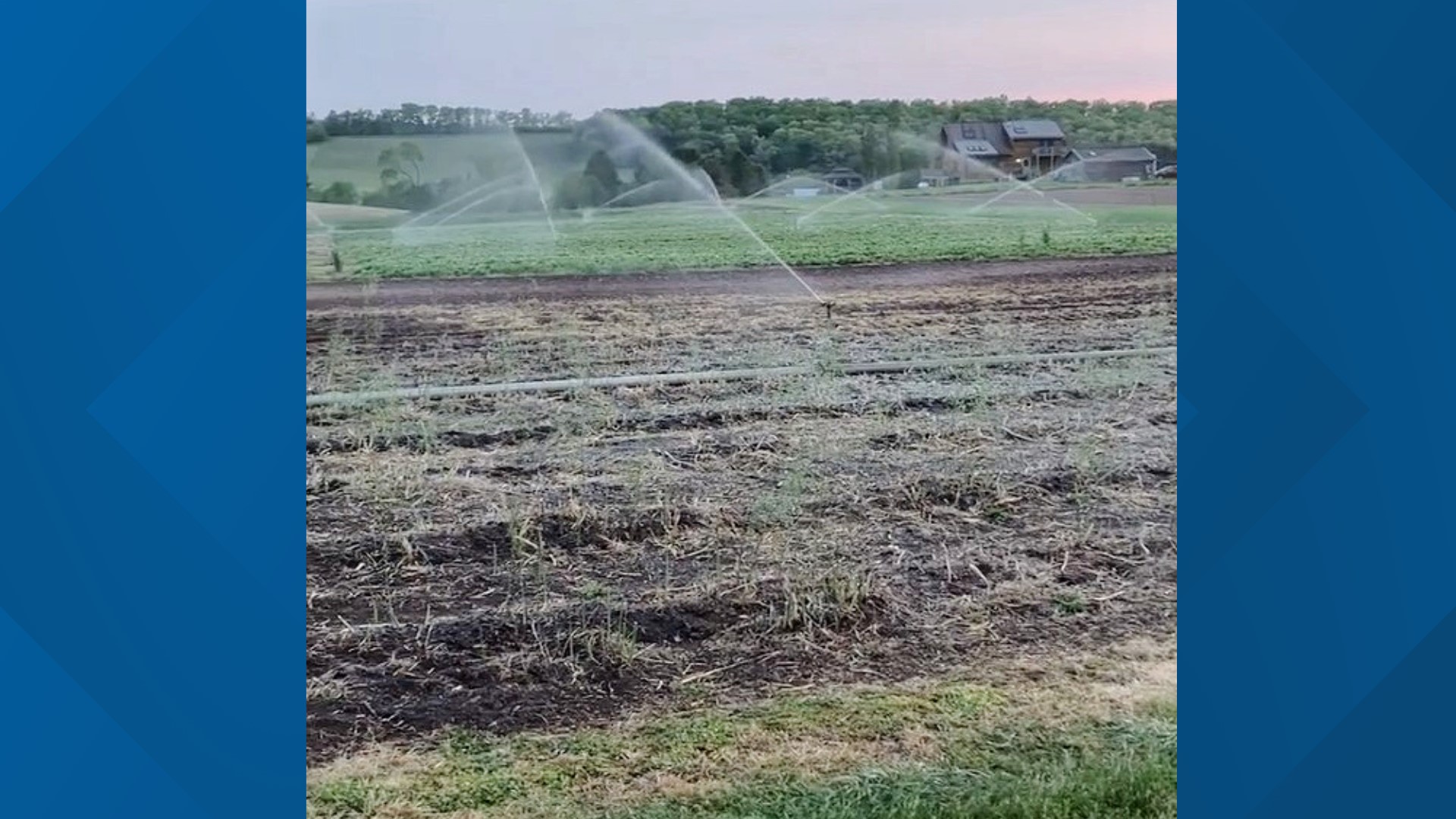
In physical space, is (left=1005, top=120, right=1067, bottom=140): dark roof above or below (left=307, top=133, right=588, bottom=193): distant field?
above

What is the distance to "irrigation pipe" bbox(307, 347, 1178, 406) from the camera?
265cm

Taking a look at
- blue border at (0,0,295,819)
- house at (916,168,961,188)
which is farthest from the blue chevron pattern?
house at (916,168,961,188)

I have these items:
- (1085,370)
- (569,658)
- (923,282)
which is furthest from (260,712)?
(1085,370)

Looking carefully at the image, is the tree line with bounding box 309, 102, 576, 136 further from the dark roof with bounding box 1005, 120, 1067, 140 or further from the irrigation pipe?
the dark roof with bounding box 1005, 120, 1067, 140

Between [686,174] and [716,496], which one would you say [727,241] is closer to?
[686,174]

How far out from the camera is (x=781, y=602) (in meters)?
2.71

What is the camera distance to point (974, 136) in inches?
111

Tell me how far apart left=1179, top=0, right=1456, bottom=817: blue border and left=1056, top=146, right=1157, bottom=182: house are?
0.19 metres

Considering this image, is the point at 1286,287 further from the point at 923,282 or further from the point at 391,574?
the point at 391,574

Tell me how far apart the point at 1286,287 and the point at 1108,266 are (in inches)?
14.6

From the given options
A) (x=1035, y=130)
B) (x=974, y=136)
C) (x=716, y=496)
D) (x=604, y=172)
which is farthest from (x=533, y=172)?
(x=1035, y=130)

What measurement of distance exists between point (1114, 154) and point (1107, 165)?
3 centimetres

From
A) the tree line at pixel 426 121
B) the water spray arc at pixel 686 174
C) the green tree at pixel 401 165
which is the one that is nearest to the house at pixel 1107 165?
the water spray arc at pixel 686 174

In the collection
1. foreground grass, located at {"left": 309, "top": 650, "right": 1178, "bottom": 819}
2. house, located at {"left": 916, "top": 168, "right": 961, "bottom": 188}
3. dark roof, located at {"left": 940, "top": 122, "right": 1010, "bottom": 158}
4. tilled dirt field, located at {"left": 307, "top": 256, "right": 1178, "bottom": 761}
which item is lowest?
foreground grass, located at {"left": 309, "top": 650, "right": 1178, "bottom": 819}
